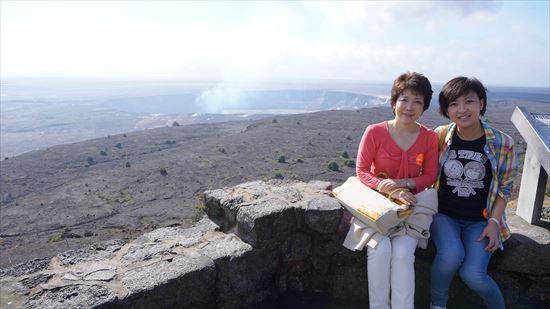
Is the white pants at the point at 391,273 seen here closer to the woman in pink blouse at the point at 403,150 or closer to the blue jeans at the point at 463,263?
the woman in pink blouse at the point at 403,150

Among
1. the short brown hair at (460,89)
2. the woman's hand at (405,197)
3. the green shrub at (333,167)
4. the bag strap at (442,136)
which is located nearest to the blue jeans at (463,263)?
the woman's hand at (405,197)

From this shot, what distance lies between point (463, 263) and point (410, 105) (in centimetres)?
123

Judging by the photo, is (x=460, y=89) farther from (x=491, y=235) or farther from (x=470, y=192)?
(x=491, y=235)

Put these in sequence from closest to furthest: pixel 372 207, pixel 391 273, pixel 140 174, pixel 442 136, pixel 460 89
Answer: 1. pixel 391 273
2. pixel 372 207
3. pixel 460 89
4. pixel 442 136
5. pixel 140 174

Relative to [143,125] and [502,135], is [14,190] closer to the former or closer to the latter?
[502,135]

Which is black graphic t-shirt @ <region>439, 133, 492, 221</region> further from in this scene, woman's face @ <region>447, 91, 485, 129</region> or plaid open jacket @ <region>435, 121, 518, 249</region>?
woman's face @ <region>447, 91, 485, 129</region>

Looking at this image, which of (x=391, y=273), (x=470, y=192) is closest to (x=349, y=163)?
(x=470, y=192)

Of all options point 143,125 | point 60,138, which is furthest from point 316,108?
point 60,138

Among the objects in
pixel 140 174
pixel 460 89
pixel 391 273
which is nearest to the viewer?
pixel 391 273

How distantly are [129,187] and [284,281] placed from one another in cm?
2883

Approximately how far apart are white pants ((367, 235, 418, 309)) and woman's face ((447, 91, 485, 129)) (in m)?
1.03

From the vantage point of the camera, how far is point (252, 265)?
3139 millimetres

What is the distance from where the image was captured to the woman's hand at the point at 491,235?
9.05 ft

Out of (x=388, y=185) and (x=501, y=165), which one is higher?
(x=501, y=165)
